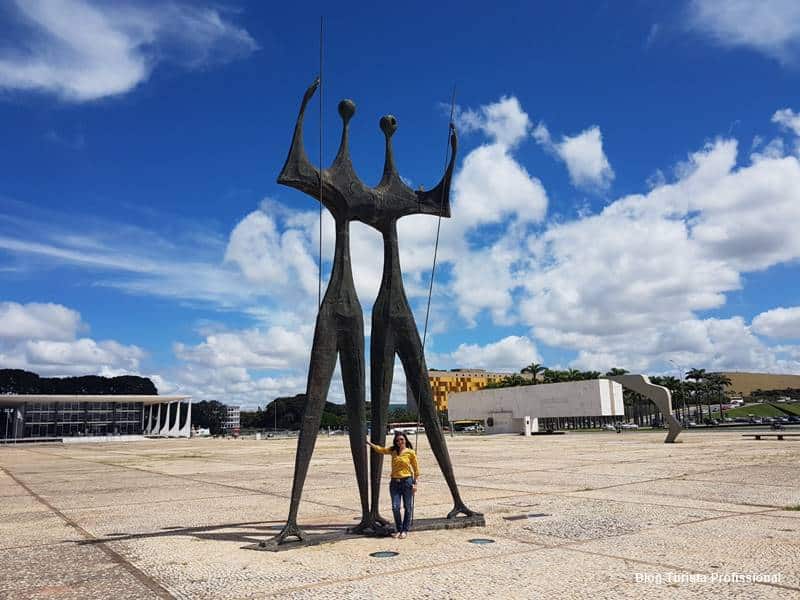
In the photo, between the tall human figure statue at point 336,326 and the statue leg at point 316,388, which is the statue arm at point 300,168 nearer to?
the tall human figure statue at point 336,326

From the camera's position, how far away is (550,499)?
34.6 feet

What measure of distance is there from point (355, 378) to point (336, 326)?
29.1 inches

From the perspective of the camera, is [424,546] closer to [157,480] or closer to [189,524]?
[189,524]

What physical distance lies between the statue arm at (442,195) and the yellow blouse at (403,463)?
11.4 feet

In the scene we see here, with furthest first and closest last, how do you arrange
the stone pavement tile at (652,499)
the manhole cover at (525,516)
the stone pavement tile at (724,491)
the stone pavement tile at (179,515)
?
the stone pavement tile at (724,491) < the stone pavement tile at (652,499) < the stone pavement tile at (179,515) < the manhole cover at (525,516)

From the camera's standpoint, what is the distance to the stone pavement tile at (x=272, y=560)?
17.8ft

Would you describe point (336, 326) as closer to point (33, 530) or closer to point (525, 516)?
point (525, 516)

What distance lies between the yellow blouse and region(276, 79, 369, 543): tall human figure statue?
383mm

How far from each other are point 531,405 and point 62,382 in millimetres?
123415

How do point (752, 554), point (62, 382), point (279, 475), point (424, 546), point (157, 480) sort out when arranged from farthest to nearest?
point (62, 382) < point (279, 475) < point (157, 480) < point (424, 546) < point (752, 554)

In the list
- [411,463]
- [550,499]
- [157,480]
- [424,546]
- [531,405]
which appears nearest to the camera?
[424,546]

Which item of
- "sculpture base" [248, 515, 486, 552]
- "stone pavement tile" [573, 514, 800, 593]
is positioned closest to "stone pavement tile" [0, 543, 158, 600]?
"sculpture base" [248, 515, 486, 552]

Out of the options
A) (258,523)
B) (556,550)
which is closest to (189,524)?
(258,523)

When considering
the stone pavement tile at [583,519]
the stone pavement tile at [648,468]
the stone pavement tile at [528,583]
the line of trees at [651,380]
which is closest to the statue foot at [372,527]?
the stone pavement tile at [583,519]
